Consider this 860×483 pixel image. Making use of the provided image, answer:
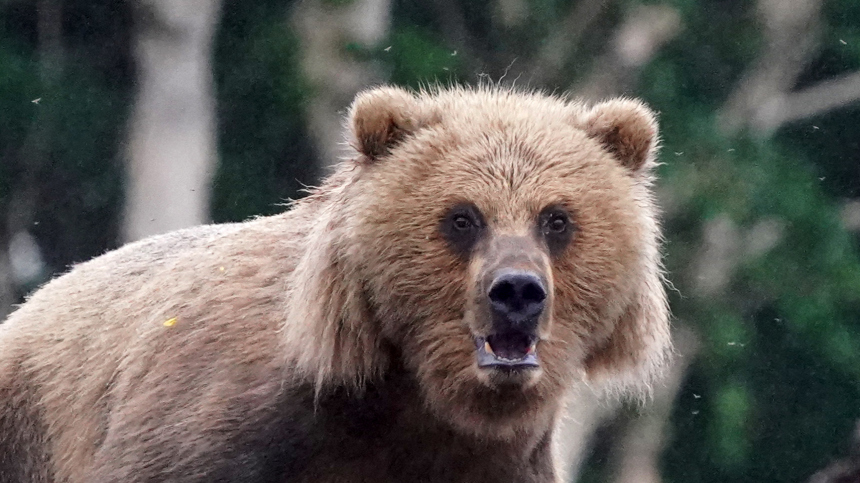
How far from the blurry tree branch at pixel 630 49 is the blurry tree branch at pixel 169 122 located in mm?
3068

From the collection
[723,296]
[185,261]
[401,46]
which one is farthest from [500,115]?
[723,296]

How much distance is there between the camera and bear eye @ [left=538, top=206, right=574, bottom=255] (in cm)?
391

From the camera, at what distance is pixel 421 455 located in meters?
4.25

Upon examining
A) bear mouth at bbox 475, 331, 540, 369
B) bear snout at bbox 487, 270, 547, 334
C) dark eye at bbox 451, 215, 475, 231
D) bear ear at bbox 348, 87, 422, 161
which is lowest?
bear mouth at bbox 475, 331, 540, 369

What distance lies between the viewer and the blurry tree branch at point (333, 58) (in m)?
11.0

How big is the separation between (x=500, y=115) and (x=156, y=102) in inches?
295

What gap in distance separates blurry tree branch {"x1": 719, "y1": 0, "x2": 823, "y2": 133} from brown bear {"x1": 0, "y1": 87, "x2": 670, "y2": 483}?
7.72 metres

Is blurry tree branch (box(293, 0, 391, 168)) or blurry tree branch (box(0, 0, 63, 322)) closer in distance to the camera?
blurry tree branch (box(293, 0, 391, 168))

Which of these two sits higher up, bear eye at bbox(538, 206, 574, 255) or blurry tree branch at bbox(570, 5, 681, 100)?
blurry tree branch at bbox(570, 5, 681, 100)

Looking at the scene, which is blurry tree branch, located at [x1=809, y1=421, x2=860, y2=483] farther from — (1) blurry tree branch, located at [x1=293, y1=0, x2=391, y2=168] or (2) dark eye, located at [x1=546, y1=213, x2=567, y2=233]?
(1) blurry tree branch, located at [x1=293, y1=0, x2=391, y2=168]

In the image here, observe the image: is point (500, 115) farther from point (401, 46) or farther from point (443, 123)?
point (401, 46)

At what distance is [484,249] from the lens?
3.82m

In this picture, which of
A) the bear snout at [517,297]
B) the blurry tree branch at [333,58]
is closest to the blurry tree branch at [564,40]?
the blurry tree branch at [333,58]

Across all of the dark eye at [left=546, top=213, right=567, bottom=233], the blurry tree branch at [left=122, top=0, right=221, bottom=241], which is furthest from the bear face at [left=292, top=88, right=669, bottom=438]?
the blurry tree branch at [left=122, top=0, right=221, bottom=241]
